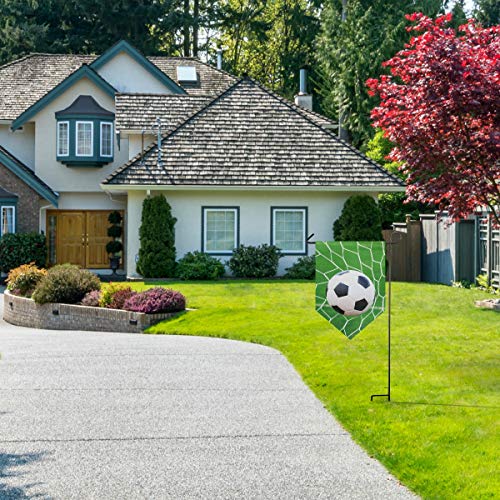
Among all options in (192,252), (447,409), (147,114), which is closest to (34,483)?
(447,409)

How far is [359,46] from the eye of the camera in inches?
1853

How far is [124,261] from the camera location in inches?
1368

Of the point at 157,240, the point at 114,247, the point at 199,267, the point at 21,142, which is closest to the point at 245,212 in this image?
the point at 199,267

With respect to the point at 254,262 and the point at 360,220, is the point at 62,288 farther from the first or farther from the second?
the point at 360,220

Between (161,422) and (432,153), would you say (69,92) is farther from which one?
(161,422)

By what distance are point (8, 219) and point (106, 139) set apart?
485 centimetres

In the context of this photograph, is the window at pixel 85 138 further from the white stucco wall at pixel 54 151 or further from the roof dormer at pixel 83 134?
the white stucco wall at pixel 54 151

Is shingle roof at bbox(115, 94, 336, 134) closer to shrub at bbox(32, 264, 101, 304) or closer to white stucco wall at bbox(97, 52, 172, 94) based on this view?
white stucco wall at bbox(97, 52, 172, 94)

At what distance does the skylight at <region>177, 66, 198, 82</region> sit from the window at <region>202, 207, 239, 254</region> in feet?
42.4

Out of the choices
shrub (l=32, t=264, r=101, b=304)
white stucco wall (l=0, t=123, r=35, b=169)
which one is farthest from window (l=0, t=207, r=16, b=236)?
shrub (l=32, t=264, r=101, b=304)

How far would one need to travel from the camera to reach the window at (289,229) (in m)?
29.7

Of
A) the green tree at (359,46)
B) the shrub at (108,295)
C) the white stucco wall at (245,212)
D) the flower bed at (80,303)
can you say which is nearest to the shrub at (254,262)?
the white stucco wall at (245,212)

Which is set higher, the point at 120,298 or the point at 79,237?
the point at 79,237

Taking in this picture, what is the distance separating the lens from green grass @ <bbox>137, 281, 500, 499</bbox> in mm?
8125
